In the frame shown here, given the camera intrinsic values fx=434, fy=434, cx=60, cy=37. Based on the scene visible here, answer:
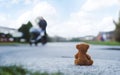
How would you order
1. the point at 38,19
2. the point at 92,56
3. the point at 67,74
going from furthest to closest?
1. the point at 92,56
2. the point at 38,19
3. the point at 67,74

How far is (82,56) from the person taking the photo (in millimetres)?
6551

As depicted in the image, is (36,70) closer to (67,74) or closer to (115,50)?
(67,74)

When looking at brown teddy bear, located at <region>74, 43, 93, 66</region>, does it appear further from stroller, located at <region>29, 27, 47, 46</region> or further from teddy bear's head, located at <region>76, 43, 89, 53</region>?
stroller, located at <region>29, 27, 47, 46</region>

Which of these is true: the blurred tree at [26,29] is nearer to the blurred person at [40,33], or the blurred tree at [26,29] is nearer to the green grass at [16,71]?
the blurred person at [40,33]

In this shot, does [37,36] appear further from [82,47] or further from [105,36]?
[105,36]

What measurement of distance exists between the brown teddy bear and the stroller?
21.3 inches

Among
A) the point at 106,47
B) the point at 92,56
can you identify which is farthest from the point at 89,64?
the point at 106,47

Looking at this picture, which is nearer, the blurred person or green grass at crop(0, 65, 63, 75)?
green grass at crop(0, 65, 63, 75)

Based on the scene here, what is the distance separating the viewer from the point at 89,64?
660 centimetres

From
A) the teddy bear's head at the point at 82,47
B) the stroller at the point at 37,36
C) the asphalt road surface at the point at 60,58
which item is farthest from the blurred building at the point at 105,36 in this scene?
the stroller at the point at 37,36

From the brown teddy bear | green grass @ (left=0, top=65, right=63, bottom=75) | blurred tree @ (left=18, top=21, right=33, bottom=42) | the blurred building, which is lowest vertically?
green grass @ (left=0, top=65, right=63, bottom=75)

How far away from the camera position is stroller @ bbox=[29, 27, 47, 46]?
259 inches

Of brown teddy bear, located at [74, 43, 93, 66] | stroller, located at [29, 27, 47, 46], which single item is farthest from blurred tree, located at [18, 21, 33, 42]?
brown teddy bear, located at [74, 43, 93, 66]

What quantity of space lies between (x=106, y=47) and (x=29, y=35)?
1.40m
